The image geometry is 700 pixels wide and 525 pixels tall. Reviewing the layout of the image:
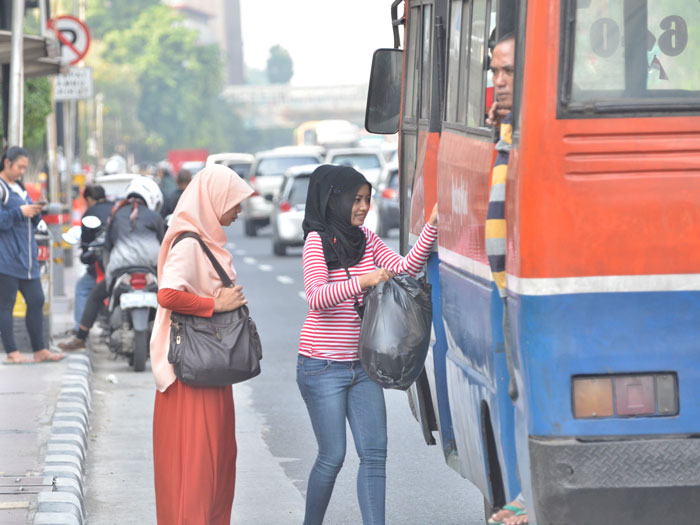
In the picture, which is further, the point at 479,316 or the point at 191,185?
the point at 191,185

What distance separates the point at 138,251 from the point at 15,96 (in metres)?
2.63

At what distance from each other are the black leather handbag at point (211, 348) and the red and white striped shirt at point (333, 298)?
0.27 m

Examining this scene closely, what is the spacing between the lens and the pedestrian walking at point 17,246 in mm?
12227

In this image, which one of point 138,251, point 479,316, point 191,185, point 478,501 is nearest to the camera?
point 479,316

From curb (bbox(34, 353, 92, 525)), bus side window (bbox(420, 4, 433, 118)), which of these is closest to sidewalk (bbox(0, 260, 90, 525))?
curb (bbox(34, 353, 92, 525))

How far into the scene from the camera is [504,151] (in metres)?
5.01

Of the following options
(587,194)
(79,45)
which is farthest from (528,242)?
(79,45)

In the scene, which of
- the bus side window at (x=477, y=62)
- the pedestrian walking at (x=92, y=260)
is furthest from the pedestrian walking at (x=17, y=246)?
the bus side window at (x=477, y=62)

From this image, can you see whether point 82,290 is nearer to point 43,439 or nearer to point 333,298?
point 43,439

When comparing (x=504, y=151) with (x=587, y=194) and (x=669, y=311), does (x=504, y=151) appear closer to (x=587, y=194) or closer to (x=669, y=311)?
(x=587, y=194)

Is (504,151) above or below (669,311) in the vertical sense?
above

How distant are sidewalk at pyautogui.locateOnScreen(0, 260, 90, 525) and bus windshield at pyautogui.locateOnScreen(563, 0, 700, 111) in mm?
3478

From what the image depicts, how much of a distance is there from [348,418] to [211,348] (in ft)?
2.07

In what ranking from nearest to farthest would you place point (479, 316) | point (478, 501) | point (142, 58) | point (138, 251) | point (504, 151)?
1. point (504, 151)
2. point (479, 316)
3. point (478, 501)
4. point (138, 251)
5. point (142, 58)
